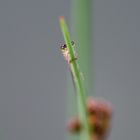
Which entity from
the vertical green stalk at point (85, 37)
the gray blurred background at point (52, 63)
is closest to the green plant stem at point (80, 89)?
the vertical green stalk at point (85, 37)

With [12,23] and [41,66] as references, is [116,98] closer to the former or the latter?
[41,66]

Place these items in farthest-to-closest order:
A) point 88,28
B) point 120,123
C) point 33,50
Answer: point 33,50 → point 120,123 → point 88,28

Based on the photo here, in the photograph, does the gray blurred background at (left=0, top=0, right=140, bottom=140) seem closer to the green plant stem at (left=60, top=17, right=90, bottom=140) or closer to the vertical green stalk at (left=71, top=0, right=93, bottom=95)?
the vertical green stalk at (left=71, top=0, right=93, bottom=95)

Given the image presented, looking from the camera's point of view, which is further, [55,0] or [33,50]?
[55,0]

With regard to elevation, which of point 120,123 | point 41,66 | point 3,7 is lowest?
point 120,123

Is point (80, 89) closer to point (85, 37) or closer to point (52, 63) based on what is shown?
point (85, 37)

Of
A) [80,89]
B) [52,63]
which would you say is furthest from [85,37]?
[52,63]

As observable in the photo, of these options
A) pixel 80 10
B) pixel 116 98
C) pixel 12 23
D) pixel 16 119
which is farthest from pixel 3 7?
pixel 80 10
